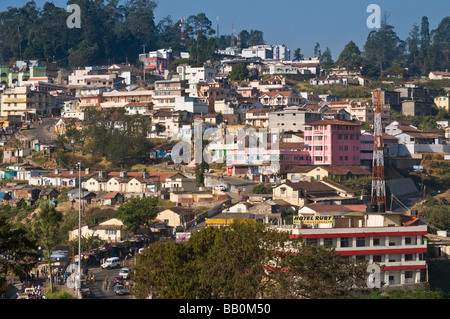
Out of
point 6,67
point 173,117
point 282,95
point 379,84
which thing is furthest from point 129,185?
point 6,67

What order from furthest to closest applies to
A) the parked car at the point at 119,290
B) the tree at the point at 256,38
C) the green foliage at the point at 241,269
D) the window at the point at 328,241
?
the tree at the point at 256,38 → the window at the point at 328,241 → the parked car at the point at 119,290 → the green foliage at the point at 241,269

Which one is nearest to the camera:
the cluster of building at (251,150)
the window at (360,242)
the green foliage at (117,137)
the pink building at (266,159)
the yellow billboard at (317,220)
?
the window at (360,242)

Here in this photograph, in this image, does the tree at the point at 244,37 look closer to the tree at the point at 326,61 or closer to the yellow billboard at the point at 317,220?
the tree at the point at 326,61

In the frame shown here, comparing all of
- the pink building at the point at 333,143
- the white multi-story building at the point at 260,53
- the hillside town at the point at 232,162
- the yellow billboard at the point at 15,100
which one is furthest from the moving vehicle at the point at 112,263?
the white multi-story building at the point at 260,53

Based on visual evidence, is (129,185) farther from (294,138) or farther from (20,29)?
(20,29)

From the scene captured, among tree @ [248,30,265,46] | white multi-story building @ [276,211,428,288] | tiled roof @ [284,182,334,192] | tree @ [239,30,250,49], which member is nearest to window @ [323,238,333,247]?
white multi-story building @ [276,211,428,288]

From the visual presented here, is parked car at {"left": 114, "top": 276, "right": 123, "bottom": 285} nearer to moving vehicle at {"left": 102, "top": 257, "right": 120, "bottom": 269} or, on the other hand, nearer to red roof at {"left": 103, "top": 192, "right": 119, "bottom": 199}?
moving vehicle at {"left": 102, "top": 257, "right": 120, "bottom": 269}
